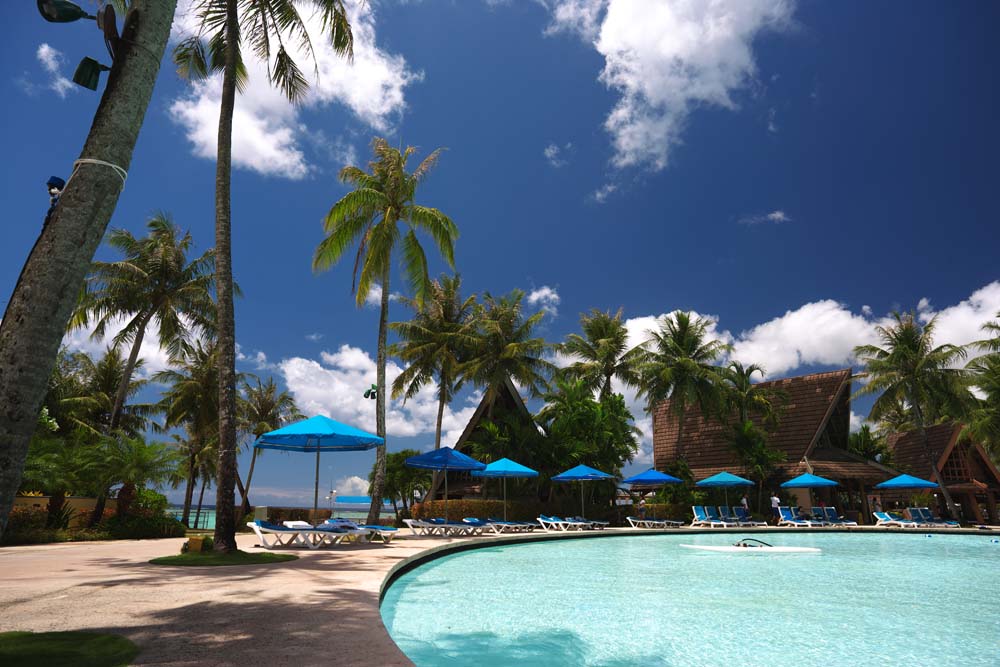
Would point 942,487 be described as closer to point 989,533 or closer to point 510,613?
point 989,533

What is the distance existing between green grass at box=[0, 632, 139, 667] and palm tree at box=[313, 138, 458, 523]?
12.8 meters

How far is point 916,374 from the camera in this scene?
2833cm

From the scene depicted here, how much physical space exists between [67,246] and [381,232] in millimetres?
14232

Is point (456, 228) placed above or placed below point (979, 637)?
above

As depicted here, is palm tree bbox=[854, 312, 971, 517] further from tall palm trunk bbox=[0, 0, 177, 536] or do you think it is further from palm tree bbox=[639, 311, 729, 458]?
tall palm trunk bbox=[0, 0, 177, 536]

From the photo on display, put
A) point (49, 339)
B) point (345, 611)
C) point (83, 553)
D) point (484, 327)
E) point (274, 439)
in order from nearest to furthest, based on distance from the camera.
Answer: point (49, 339) → point (345, 611) → point (83, 553) → point (274, 439) → point (484, 327)

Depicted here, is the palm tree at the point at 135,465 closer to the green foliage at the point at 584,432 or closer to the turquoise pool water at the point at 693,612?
the turquoise pool water at the point at 693,612

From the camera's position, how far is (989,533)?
66.0 feet

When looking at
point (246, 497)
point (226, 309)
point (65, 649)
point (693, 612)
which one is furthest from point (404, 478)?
point (65, 649)

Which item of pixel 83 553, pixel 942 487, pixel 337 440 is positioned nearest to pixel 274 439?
pixel 337 440

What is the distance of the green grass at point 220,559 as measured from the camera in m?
8.09

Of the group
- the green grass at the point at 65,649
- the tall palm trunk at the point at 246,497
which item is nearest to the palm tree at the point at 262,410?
the tall palm trunk at the point at 246,497

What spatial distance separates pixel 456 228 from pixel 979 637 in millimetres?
15329

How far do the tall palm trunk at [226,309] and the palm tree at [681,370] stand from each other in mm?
21470
